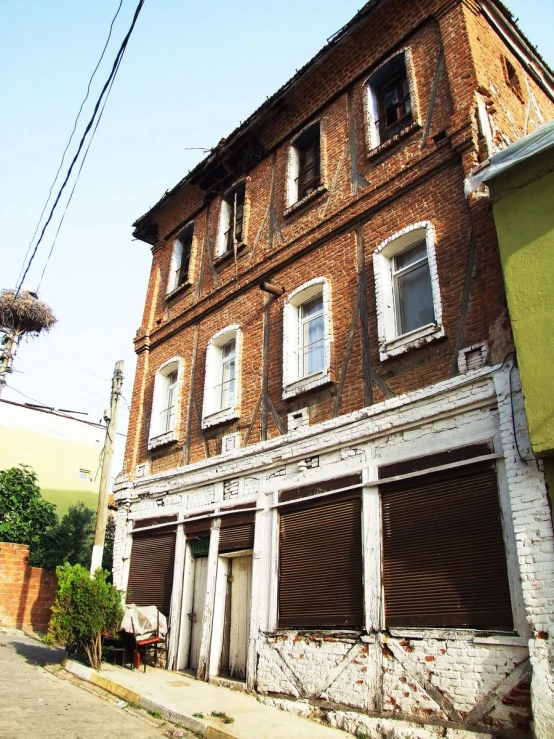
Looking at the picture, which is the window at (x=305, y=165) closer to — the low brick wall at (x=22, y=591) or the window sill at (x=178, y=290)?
the window sill at (x=178, y=290)

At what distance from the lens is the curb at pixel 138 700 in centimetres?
626

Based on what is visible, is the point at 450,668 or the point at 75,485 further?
the point at 75,485

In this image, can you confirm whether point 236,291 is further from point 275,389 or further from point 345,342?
point 345,342

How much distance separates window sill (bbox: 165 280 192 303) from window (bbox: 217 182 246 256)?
1142 millimetres

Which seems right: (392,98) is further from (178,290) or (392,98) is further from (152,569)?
(152,569)

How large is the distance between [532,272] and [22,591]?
13795 millimetres

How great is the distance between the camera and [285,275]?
34.8ft

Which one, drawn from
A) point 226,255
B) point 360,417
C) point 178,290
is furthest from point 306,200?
point 360,417

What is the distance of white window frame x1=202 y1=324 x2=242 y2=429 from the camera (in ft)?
35.0

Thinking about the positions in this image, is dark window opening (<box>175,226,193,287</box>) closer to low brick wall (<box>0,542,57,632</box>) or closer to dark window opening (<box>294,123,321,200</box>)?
dark window opening (<box>294,123,321,200</box>)

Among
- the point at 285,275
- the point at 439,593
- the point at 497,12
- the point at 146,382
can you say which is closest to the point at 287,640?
the point at 439,593

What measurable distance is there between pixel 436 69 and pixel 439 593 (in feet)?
26.6

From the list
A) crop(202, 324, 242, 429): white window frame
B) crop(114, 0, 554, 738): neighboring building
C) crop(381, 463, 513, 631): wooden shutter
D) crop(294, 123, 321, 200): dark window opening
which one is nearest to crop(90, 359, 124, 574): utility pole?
crop(114, 0, 554, 738): neighboring building

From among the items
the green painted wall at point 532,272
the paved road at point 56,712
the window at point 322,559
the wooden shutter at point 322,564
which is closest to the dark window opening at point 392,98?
the green painted wall at point 532,272
